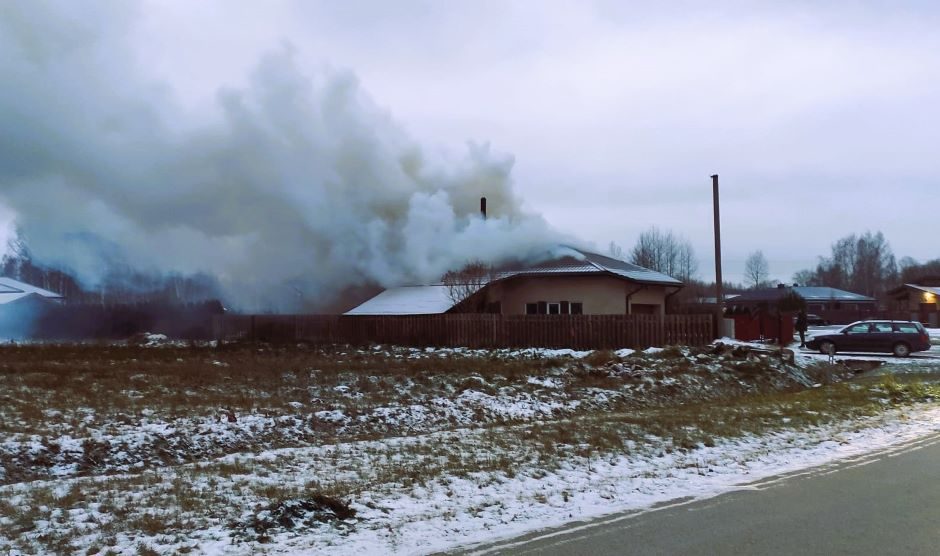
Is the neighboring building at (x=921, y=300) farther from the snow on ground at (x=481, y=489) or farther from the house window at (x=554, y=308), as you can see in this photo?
the snow on ground at (x=481, y=489)

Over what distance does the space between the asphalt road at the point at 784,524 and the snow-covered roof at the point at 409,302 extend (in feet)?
81.4

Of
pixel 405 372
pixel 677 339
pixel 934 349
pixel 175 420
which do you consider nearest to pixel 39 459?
pixel 175 420

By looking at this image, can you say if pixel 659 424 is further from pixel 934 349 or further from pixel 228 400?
pixel 934 349

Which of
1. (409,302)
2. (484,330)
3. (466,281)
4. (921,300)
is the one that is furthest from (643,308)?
(921,300)

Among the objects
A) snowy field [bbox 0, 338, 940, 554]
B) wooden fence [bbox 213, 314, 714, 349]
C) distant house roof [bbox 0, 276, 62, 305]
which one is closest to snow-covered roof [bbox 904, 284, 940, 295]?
wooden fence [bbox 213, 314, 714, 349]

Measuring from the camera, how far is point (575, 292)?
3416 centimetres

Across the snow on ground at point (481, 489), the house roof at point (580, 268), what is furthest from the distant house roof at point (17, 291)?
the snow on ground at point (481, 489)

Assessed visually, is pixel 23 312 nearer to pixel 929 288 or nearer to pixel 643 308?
pixel 643 308

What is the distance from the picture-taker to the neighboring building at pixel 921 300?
61.9m

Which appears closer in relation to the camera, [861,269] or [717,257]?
[717,257]

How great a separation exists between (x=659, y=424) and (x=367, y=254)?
26.6m

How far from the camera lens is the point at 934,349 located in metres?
32.5

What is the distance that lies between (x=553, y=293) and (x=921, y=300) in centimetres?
5547

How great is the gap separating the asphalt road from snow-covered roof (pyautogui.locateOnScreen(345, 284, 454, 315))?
24.8 m
